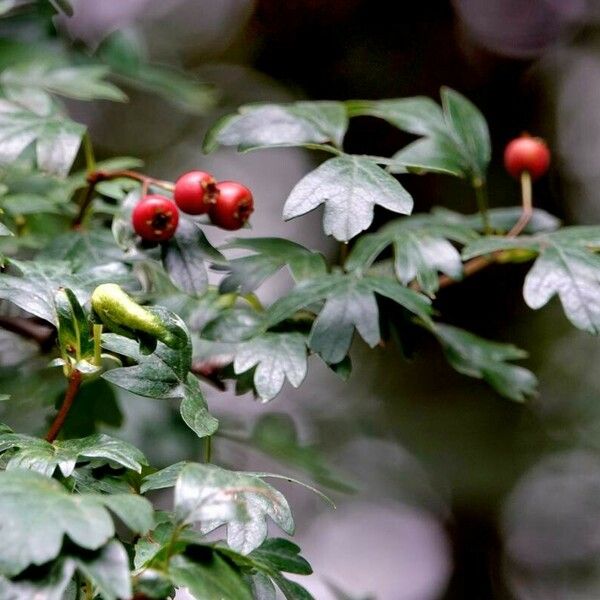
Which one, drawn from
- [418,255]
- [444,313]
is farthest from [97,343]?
[444,313]

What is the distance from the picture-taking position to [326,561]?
9.36 ft

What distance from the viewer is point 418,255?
3.25ft

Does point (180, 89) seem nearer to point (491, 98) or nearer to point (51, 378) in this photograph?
point (51, 378)

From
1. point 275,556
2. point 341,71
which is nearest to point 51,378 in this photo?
point 275,556

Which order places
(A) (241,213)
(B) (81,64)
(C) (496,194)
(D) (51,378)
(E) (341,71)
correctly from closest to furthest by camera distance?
(A) (241,213) < (D) (51,378) < (B) (81,64) < (C) (496,194) < (E) (341,71)

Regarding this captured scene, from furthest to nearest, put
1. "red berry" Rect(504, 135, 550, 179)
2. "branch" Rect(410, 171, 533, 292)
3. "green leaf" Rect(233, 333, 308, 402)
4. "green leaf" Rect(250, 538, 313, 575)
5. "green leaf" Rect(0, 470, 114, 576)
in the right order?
"red berry" Rect(504, 135, 550, 179), "branch" Rect(410, 171, 533, 292), "green leaf" Rect(233, 333, 308, 402), "green leaf" Rect(250, 538, 313, 575), "green leaf" Rect(0, 470, 114, 576)

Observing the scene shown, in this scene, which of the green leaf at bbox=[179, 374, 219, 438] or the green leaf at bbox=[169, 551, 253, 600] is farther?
the green leaf at bbox=[179, 374, 219, 438]

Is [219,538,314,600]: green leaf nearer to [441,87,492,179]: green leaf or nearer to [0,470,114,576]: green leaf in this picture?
[0,470,114,576]: green leaf

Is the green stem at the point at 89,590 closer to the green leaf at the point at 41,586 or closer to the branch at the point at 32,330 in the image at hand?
the green leaf at the point at 41,586

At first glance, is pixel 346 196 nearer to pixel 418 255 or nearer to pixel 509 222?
pixel 418 255

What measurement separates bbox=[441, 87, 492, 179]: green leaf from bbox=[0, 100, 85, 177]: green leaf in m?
0.48

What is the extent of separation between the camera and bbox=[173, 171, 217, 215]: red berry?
90 centimetres

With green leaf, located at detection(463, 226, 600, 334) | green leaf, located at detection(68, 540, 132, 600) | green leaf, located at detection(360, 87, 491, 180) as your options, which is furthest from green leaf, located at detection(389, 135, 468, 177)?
green leaf, located at detection(68, 540, 132, 600)

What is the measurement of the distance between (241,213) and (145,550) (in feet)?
1.27
